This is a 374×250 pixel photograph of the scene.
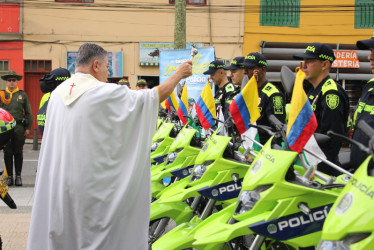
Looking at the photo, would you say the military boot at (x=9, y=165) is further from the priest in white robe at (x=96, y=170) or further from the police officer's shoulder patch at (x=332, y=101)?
the police officer's shoulder patch at (x=332, y=101)

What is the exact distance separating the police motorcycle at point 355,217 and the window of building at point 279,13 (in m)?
19.8

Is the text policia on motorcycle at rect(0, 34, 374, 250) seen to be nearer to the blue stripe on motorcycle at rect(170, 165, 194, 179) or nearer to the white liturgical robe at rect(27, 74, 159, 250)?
the white liturgical robe at rect(27, 74, 159, 250)

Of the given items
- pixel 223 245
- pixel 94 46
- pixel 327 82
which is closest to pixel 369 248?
pixel 223 245

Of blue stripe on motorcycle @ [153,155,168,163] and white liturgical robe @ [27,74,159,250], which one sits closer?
white liturgical robe @ [27,74,159,250]

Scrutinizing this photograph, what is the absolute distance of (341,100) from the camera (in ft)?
14.3

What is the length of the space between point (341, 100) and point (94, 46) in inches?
80.9

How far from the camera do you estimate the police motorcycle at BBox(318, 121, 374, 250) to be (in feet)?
6.47

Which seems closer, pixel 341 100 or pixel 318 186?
pixel 318 186

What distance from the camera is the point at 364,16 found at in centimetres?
2192

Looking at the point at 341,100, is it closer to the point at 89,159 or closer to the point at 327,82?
the point at 327,82

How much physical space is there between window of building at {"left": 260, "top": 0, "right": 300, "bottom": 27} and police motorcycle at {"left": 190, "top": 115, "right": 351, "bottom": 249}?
62.2 feet

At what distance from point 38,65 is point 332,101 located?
57.9 ft

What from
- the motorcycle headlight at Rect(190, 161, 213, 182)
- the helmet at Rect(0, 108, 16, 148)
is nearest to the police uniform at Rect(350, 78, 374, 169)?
the motorcycle headlight at Rect(190, 161, 213, 182)

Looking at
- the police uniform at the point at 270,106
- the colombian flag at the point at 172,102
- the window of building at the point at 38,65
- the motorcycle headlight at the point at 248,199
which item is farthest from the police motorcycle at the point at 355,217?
the window of building at the point at 38,65
